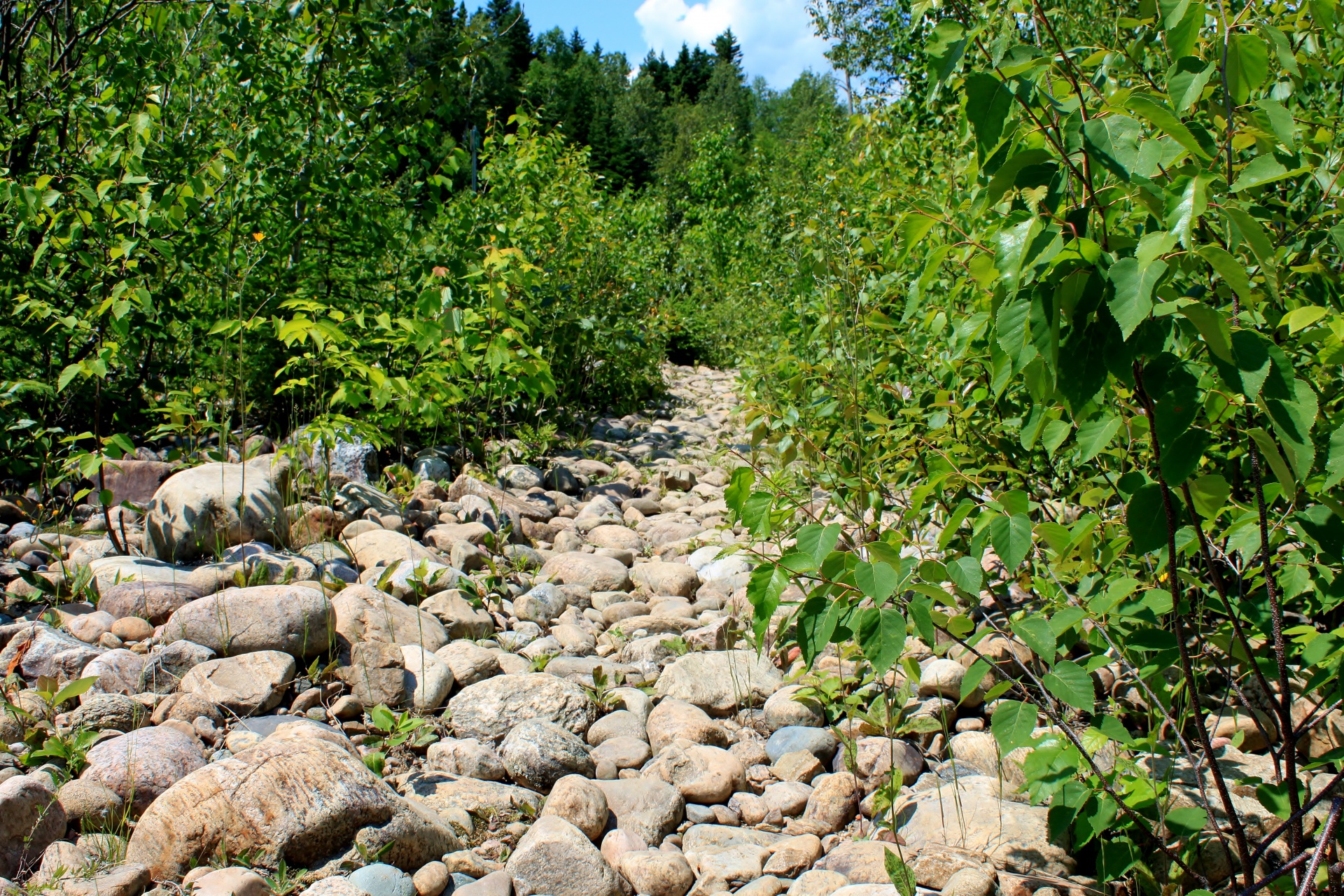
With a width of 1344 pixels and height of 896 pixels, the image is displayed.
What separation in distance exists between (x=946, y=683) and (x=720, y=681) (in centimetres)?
74

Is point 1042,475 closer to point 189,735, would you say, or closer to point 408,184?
point 189,735

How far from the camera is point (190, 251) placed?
4320 millimetres

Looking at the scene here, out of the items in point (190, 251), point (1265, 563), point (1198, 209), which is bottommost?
point (1265, 563)

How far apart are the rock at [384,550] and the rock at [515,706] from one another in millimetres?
987

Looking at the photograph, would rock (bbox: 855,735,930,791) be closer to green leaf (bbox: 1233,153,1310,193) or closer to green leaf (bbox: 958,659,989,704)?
green leaf (bbox: 958,659,989,704)

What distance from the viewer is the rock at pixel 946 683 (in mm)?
2871

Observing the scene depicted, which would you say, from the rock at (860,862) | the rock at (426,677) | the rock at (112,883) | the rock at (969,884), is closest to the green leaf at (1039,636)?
the rock at (969,884)

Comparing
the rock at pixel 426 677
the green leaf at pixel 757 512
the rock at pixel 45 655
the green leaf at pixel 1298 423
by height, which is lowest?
the rock at pixel 426 677

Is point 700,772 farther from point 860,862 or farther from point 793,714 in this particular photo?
point 860,862

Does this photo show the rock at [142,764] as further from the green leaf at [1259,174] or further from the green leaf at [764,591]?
the green leaf at [1259,174]

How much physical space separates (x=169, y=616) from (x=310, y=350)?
233 centimetres

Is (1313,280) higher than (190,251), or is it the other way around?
(190,251)

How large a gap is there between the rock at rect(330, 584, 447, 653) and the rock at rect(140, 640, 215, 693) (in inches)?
16.0

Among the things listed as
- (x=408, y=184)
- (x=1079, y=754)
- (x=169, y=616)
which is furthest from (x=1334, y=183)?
(x=408, y=184)
